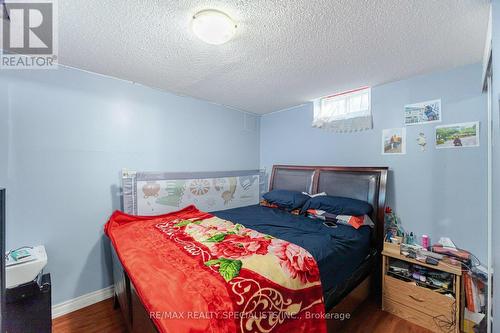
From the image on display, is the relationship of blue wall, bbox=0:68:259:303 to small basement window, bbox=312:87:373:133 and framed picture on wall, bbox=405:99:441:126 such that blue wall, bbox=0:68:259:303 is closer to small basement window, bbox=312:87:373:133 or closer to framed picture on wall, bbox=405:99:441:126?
small basement window, bbox=312:87:373:133

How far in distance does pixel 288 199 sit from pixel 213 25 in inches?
84.6

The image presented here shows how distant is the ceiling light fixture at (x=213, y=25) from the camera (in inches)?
53.2

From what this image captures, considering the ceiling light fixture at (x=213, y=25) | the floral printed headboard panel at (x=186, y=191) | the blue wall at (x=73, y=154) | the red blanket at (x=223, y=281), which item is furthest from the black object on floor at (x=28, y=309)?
the ceiling light fixture at (x=213, y=25)

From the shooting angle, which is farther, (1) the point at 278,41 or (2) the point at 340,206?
(2) the point at 340,206

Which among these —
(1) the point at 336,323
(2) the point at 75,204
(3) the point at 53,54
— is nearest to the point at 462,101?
(1) the point at 336,323

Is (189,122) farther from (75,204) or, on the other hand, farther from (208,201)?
(75,204)

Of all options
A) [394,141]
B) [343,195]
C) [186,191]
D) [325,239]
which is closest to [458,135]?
[394,141]

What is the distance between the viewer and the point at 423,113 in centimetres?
223

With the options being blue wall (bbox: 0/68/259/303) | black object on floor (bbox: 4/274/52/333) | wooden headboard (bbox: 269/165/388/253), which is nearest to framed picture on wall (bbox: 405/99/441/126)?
wooden headboard (bbox: 269/165/388/253)

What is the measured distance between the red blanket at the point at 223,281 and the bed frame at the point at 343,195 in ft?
0.47

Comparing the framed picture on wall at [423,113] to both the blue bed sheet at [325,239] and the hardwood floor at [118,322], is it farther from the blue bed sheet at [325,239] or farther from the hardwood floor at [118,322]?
the hardwood floor at [118,322]

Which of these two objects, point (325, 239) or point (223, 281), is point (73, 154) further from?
point (325, 239)

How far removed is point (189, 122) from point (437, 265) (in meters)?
3.15

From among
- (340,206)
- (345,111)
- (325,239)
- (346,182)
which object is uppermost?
(345,111)
